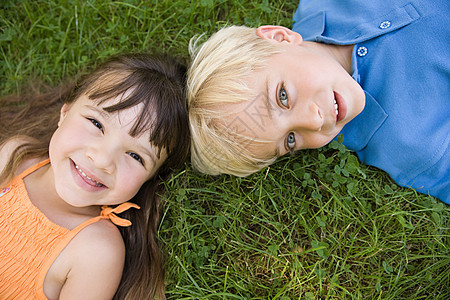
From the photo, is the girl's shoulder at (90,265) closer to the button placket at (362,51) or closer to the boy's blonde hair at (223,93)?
the boy's blonde hair at (223,93)

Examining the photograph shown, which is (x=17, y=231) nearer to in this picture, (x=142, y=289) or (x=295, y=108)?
(x=142, y=289)

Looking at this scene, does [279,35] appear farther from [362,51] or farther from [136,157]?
[136,157]

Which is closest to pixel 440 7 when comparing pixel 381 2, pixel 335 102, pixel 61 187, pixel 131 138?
pixel 381 2

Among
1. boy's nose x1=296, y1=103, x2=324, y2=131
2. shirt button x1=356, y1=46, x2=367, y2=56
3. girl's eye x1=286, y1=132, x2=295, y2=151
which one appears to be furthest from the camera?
shirt button x1=356, y1=46, x2=367, y2=56

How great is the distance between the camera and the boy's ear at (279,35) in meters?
2.93

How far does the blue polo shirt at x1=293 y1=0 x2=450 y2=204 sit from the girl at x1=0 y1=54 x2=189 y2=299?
1.40 meters

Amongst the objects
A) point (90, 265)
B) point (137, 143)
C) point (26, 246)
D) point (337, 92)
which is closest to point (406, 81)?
point (337, 92)

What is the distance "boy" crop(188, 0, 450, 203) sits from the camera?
2.67m

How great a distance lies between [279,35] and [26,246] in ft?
8.02

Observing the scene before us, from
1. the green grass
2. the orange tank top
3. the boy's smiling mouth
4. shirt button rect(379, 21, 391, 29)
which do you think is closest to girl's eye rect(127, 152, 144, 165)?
the green grass

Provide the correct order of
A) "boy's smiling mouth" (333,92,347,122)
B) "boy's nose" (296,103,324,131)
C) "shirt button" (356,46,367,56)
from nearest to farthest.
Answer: "boy's nose" (296,103,324,131) → "boy's smiling mouth" (333,92,347,122) → "shirt button" (356,46,367,56)

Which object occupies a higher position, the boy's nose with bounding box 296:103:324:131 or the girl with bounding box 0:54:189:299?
the boy's nose with bounding box 296:103:324:131

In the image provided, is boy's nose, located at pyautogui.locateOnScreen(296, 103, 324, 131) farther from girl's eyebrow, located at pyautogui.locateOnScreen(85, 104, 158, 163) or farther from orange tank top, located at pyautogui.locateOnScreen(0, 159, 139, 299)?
orange tank top, located at pyautogui.locateOnScreen(0, 159, 139, 299)

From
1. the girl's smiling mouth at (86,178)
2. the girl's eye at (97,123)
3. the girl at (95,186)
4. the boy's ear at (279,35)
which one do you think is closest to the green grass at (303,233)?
the girl at (95,186)
